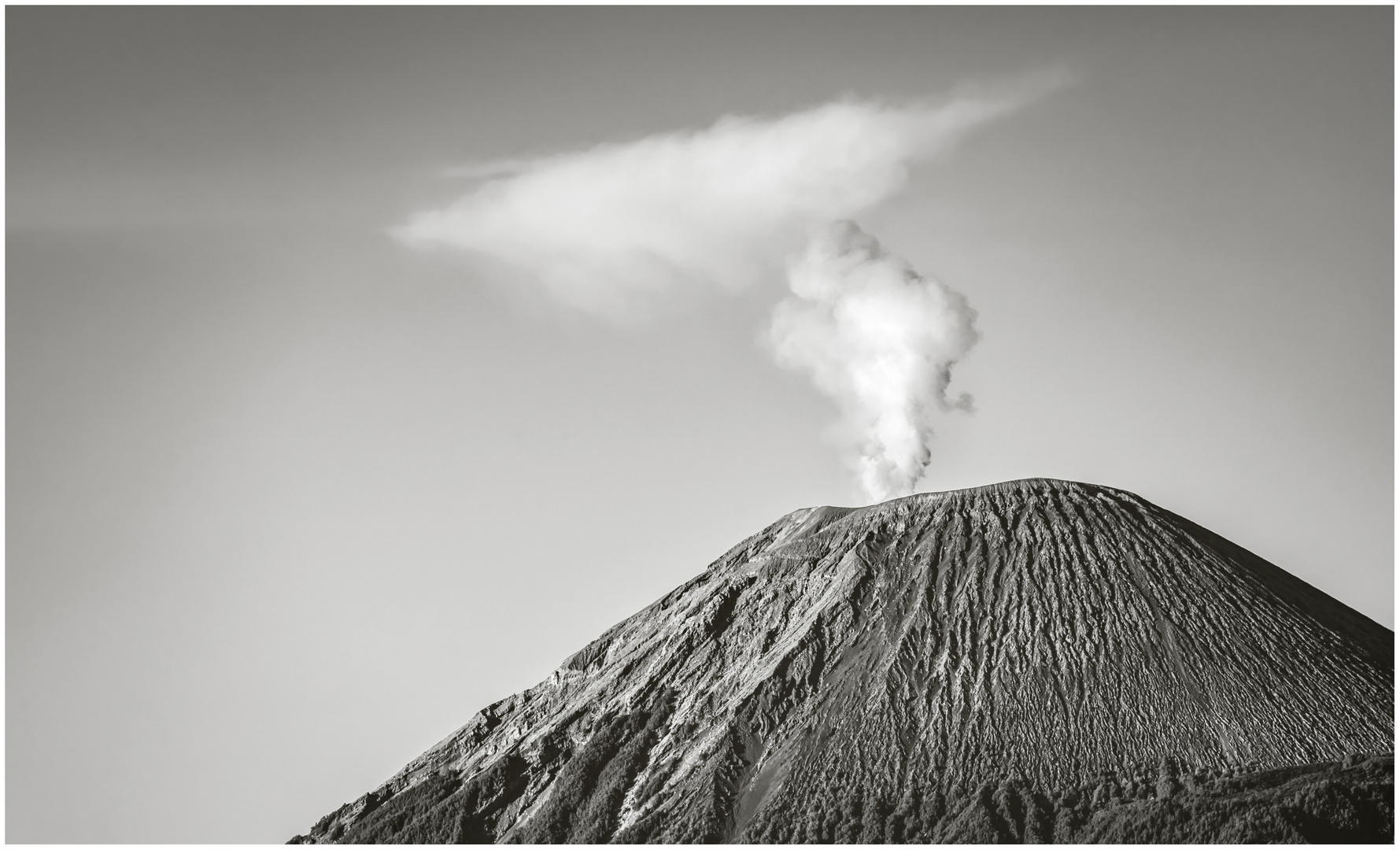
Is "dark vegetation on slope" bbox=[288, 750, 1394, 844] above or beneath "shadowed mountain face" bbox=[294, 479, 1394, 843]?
beneath

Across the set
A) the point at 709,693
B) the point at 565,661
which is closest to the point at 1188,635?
the point at 709,693

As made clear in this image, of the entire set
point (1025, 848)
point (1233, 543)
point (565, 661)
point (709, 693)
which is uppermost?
point (1233, 543)

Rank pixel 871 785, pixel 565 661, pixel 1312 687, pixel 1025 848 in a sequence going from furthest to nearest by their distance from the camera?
1. pixel 565 661
2. pixel 1312 687
3. pixel 871 785
4. pixel 1025 848

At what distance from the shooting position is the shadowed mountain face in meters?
70.1

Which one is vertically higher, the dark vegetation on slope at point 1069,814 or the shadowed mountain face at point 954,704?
the shadowed mountain face at point 954,704

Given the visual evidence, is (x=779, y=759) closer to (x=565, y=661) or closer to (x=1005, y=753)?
(x=1005, y=753)

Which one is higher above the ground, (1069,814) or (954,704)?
(954,704)

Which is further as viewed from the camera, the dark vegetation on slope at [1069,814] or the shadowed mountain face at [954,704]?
the shadowed mountain face at [954,704]

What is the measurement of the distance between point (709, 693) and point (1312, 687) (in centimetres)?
3141

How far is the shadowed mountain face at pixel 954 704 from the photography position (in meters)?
70.1

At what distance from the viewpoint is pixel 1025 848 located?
2628 inches

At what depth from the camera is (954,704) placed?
7619cm

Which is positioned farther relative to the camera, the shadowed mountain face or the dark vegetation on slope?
the shadowed mountain face

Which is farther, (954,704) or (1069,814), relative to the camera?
(954,704)
